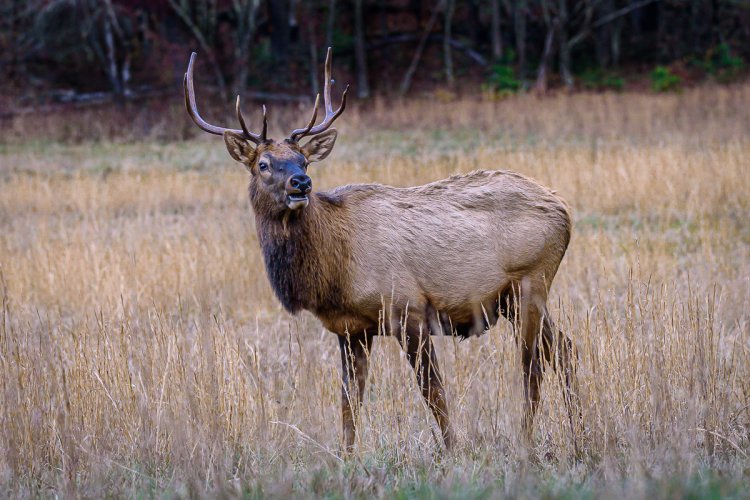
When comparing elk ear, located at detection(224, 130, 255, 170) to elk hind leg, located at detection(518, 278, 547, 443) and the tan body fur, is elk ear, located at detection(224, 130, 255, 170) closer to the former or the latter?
the tan body fur

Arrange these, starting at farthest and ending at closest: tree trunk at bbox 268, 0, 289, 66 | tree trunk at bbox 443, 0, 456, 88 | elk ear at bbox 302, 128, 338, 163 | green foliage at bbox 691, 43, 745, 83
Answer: tree trunk at bbox 268, 0, 289, 66 < tree trunk at bbox 443, 0, 456, 88 < green foliage at bbox 691, 43, 745, 83 < elk ear at bbox 302, 128, 338, 163

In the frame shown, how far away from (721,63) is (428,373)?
105 feet

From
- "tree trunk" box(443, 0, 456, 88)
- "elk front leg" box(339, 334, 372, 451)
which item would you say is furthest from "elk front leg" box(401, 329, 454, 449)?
"tree trunk" box(443, 0, 456, 88)

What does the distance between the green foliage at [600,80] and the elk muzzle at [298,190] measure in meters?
27.5

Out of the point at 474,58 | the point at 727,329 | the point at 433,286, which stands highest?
the point at 474,58

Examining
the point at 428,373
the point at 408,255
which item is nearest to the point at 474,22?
the point at 408,255

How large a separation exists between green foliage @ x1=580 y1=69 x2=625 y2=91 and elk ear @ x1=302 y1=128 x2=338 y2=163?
87.4 feet

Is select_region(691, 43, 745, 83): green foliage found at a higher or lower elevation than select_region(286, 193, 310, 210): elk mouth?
higher

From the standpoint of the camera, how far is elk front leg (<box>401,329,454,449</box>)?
20.5 feet

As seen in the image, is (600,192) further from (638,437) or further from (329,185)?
(638,437)

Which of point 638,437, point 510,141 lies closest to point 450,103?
point 510,141

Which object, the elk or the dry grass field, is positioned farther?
the elk

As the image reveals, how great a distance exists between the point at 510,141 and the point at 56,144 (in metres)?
11.8

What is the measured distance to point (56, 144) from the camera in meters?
25.5
